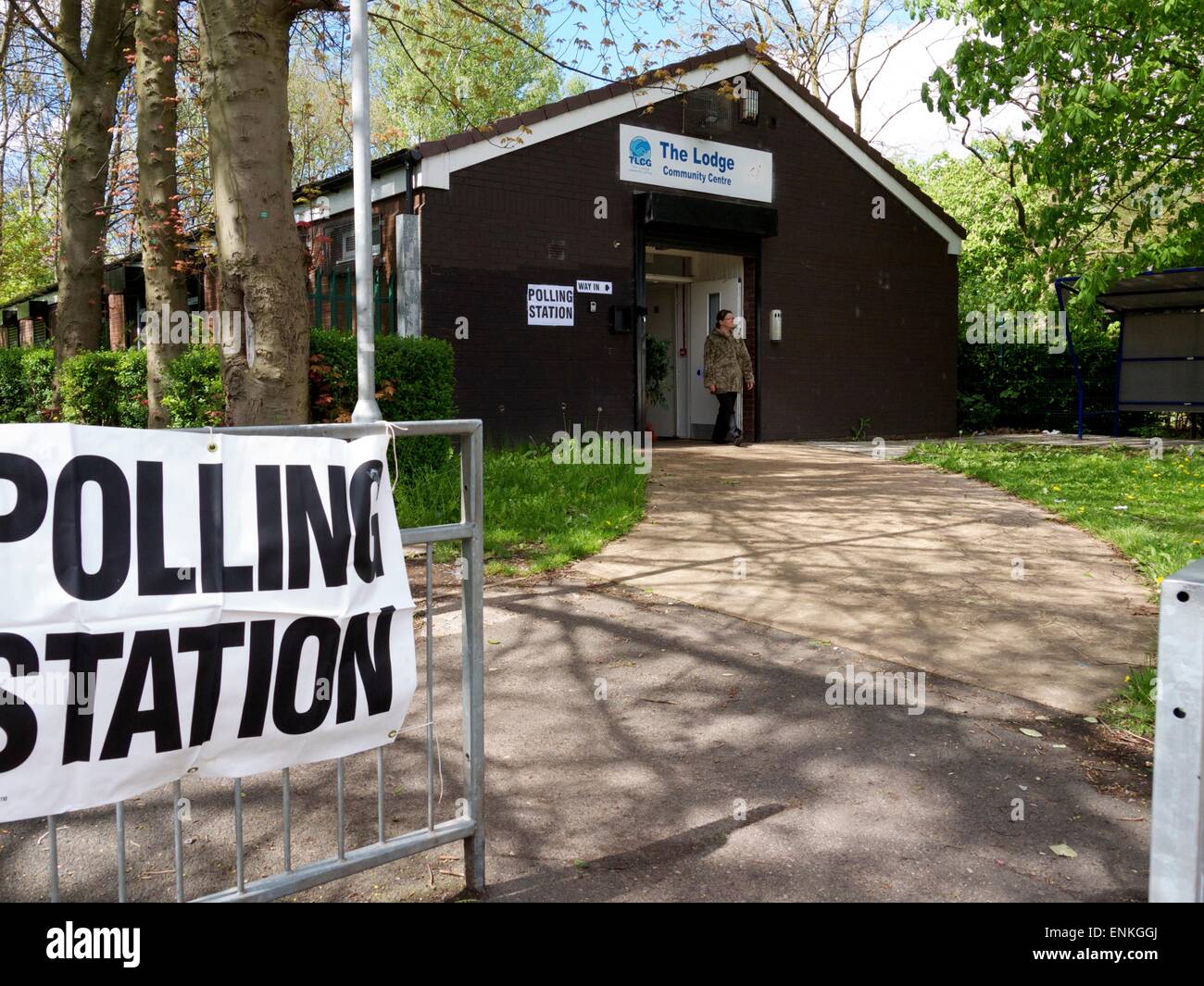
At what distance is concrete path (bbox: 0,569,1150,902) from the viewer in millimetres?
3299

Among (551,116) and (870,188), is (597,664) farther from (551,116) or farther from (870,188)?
(870,188)

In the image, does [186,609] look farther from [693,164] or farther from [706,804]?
[693,164]

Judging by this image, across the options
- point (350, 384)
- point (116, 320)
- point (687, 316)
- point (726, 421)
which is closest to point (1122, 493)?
point (726, 421)

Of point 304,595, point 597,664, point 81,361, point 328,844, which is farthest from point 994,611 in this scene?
point 81,361

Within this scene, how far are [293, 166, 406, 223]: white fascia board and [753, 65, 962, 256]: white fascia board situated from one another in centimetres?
677

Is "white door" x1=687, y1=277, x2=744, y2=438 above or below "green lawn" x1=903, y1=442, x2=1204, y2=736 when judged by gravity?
above

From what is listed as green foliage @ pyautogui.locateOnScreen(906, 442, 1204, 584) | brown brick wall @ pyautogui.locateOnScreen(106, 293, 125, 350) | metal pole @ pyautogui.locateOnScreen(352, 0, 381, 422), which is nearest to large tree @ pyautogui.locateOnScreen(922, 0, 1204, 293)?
green foliage @ pyautogui.locateOnScreen(906, 442, 1204, 584)

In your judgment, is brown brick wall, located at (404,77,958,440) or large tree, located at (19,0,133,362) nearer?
brown brick wall, located at (404,77,958,440)

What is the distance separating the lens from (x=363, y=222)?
8.93 metres

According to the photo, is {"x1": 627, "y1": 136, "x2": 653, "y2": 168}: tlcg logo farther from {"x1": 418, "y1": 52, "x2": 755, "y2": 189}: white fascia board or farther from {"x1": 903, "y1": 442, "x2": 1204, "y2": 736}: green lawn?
{"x1": 903, "y1": 442, "x2": 1204, "y2": 736}: green lawn

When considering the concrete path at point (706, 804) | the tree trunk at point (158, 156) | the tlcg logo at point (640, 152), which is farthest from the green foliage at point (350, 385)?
the tlcg logo at point (640, 152)

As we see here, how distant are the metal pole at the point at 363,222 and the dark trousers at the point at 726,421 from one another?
337 inches

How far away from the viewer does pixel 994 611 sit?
249 inches
